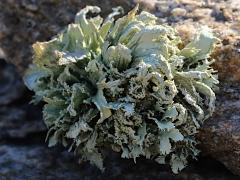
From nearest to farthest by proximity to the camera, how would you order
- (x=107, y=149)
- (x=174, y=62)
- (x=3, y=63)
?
(x=174, y=62) < (x=107, y=149) < (x=3, y=63)

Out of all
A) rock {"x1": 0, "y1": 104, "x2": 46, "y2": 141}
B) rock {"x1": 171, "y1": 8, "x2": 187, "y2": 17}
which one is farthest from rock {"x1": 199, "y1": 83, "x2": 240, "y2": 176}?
rock {"x1": 0, "y1": 104, "x2": 46, "y2": 141}

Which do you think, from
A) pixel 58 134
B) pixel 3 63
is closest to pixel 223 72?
pixel 58 134

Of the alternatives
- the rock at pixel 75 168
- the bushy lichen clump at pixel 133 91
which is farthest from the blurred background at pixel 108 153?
the bushy lichen clump at pixel 133 91

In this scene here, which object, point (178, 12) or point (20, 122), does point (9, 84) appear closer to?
point (20, 122)

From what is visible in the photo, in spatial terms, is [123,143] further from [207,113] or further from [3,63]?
[3,63]

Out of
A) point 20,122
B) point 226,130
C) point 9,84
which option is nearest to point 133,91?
point 226,130

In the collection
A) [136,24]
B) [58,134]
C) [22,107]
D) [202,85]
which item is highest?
[136,24]
